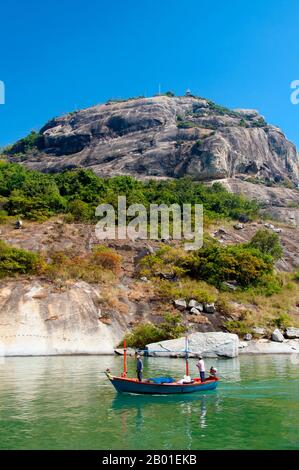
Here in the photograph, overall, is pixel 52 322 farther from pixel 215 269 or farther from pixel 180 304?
pixel 215 269

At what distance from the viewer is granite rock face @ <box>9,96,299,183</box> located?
3988 inches

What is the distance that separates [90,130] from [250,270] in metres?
79.4

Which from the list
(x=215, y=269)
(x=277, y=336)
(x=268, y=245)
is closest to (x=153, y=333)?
(x=277, y=336)

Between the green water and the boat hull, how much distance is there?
0.34 metres

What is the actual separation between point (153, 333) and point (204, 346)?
4.73 metres

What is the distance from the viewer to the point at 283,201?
307 feet

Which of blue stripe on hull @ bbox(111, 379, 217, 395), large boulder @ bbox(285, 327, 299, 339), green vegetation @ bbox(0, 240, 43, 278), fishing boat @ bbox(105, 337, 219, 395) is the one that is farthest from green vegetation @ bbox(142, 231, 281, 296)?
blue stripe on hull @ bbox(111, 379, 217, 395)

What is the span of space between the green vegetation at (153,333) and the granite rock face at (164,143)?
60431mm

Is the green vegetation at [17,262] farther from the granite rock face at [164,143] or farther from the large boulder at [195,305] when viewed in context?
the granite rock face at [164,143]

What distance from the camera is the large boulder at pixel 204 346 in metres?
37.2

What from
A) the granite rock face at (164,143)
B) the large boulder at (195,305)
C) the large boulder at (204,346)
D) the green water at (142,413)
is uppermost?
the granite rock face at (164,143)
